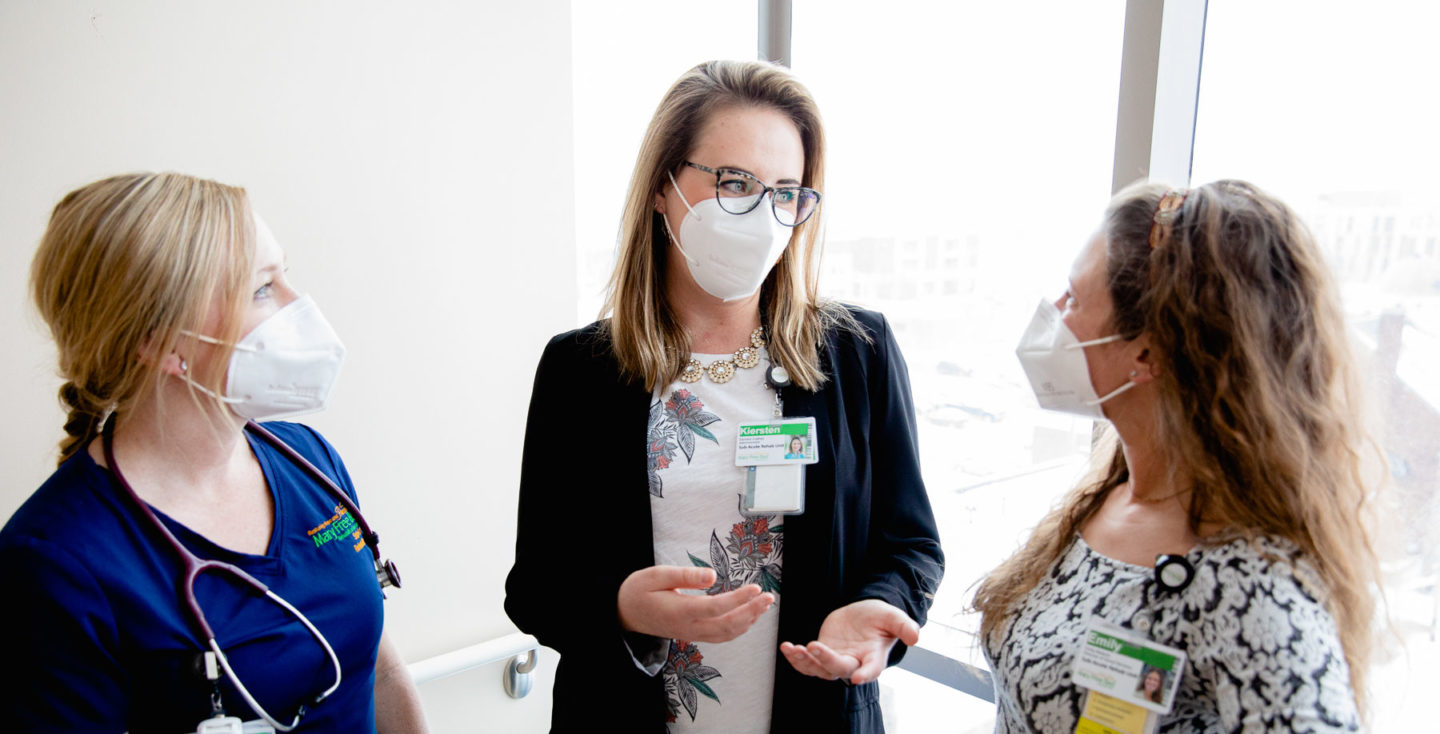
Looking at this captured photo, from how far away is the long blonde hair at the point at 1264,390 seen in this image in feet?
3.13

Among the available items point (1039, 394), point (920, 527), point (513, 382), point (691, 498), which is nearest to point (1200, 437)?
point (1039, 394)

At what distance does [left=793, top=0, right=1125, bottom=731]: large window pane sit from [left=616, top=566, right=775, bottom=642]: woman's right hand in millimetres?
1078

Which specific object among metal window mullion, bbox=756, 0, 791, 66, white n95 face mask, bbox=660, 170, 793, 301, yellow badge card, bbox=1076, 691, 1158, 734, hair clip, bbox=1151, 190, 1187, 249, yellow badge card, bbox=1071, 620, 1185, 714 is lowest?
yellow badge card, bbox=1076, 691, 1158, 734

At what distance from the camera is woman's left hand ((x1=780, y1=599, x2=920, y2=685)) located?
3.90 ft

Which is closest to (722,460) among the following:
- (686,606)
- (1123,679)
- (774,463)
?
(774,463)

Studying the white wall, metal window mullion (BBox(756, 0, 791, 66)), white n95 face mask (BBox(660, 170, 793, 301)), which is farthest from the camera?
metal window mullion (BBox(756, 0, 791, 66))

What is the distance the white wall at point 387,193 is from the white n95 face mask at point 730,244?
1187mm

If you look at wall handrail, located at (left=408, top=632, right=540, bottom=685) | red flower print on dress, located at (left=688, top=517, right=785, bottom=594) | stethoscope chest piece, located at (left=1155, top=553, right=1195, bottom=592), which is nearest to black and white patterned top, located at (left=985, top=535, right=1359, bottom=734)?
stethoscope chest piece, located at (left=1155, top=553, right=1195, bottom=592)

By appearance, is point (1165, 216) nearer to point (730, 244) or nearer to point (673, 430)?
point (730, 244)

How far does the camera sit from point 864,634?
1.25 m

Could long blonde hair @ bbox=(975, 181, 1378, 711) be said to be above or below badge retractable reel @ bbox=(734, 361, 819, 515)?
above

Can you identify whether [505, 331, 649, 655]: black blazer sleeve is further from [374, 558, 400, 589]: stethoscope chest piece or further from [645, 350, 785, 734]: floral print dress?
[374, 558, 400, 589]: stethoscope chest piece

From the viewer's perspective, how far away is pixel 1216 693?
3.03ft

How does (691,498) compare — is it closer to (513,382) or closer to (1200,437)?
(1200,437)
